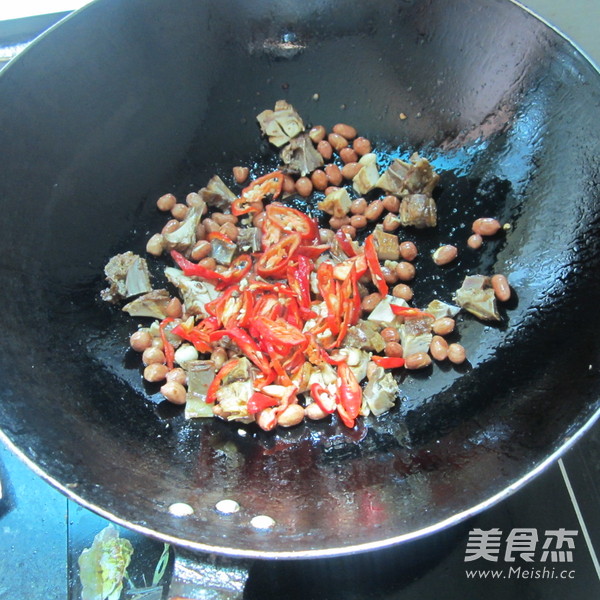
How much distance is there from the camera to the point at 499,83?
1.54 meters

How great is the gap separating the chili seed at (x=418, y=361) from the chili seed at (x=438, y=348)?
19 mm

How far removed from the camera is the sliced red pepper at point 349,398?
128 centimetres

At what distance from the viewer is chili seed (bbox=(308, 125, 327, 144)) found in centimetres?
171

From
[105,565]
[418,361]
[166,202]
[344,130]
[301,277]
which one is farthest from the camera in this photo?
[344,130]

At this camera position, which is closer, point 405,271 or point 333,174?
Answer: point 405,271

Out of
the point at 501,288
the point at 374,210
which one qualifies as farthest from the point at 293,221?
the point at 501,288

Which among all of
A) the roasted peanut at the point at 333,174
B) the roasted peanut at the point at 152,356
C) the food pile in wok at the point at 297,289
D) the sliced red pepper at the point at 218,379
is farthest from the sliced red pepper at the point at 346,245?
the roasted peanut at the point at 152,356

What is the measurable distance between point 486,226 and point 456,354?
0.38m

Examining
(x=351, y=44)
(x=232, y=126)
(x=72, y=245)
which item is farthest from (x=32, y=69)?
(x=351, y=44)

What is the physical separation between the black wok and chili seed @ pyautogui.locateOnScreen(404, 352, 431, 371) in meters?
0.03

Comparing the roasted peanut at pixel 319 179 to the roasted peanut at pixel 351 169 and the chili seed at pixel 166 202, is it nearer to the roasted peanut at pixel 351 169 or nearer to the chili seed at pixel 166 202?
the roasted peanut at pixel 351 169

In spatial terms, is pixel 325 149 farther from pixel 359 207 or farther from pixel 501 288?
pixel 501 288

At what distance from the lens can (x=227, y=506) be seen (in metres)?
1.08

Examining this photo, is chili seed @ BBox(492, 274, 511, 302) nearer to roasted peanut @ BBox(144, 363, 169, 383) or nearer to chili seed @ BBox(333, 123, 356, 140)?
chili seed @ BBox(333, 123, 356, 140)
